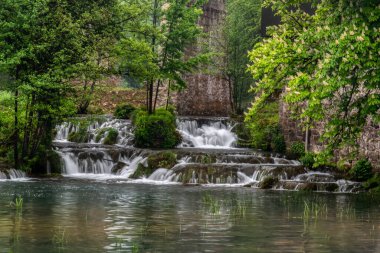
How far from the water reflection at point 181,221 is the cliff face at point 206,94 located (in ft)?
95.6

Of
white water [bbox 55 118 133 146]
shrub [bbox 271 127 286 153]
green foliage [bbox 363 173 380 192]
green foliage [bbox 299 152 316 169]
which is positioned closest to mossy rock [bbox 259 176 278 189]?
green foliage [bbox 363 173 380 192]

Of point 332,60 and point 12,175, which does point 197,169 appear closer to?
point 12,175

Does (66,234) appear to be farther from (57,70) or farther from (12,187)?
(57,70)

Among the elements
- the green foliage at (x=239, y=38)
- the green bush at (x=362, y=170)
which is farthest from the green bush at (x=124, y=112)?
the green bush at (x=362, y=170)

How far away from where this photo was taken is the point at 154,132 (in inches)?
1572

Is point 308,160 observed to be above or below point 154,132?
below

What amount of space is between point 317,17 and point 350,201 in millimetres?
6779

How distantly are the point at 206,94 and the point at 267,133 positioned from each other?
15585 millimetres

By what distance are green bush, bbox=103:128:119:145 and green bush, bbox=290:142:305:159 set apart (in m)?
11.5

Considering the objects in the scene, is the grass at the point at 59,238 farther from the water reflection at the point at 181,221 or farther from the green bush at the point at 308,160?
the green bush at the point at 308,160

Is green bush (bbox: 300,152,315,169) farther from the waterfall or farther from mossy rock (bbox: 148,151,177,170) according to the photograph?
the waterfall

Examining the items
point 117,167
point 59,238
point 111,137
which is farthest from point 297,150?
point 59,238

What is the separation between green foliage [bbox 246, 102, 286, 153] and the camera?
38.8 meters

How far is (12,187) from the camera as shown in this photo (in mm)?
25172
